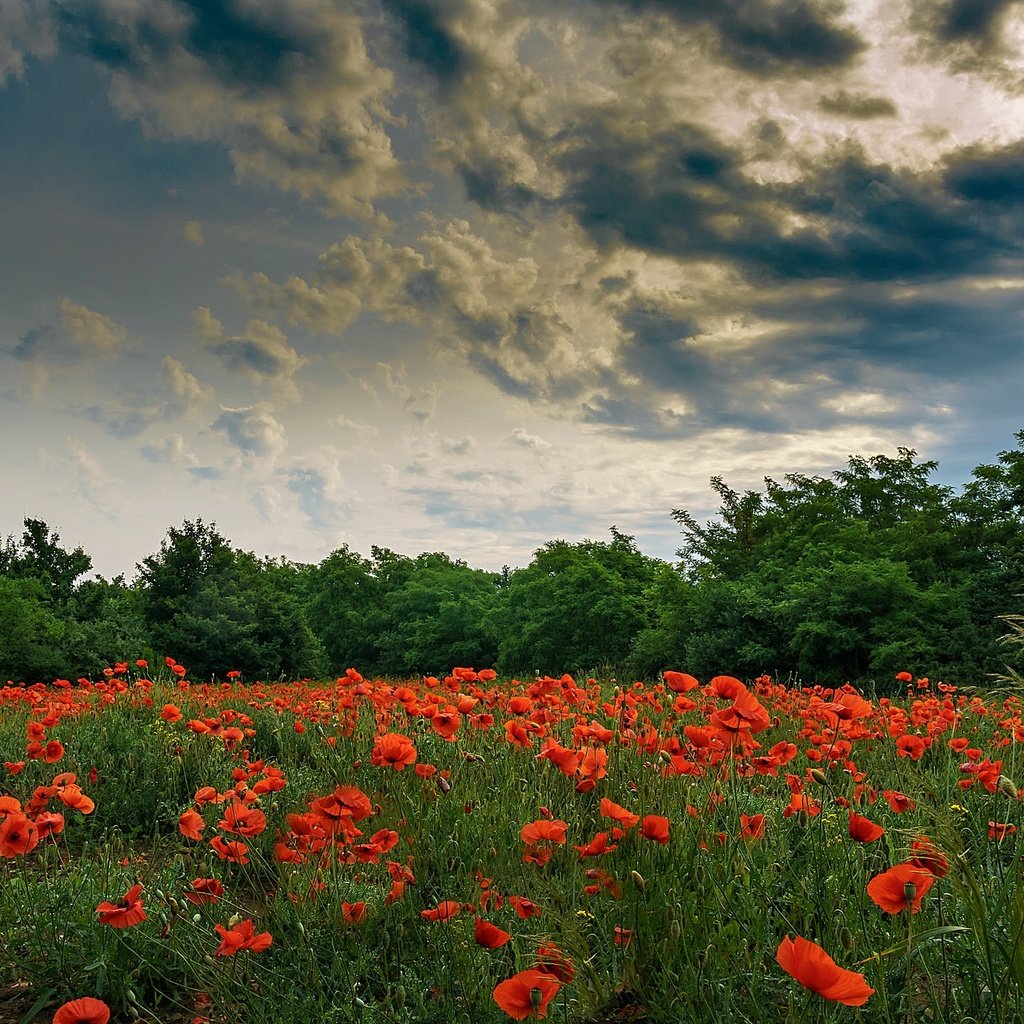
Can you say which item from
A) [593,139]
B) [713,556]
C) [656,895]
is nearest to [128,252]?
[593,139]

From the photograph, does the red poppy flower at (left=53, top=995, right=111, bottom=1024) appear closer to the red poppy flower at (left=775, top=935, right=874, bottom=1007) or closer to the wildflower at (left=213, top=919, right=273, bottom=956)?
the wildflower at (left=213, top=919, right=273, bottom=956)

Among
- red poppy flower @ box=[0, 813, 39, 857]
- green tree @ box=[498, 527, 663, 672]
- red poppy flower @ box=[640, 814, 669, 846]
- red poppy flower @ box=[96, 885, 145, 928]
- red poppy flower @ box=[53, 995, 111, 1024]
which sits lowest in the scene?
red poppy flower @ box=[53, 995, 111, 1024]

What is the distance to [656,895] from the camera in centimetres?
247

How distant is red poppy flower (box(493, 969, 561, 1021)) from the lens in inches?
61.2

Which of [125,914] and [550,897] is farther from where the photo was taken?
[550,897]

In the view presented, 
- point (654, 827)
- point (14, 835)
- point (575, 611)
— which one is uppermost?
point (575, 611)

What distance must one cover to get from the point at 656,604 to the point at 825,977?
22.5 m

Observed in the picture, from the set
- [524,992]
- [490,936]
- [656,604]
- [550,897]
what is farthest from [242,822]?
[656,604]

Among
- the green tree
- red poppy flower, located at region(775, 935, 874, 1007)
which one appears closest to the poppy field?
red poppy flower, located at region(775, 935, 874, 1007)

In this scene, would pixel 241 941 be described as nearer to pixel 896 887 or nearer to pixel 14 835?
pixel 14 835

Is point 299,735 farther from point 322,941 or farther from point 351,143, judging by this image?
point 351,143

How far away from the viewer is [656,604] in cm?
2325

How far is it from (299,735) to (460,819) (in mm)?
2782

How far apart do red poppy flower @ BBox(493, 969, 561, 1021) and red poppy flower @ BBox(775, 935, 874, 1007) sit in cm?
54
